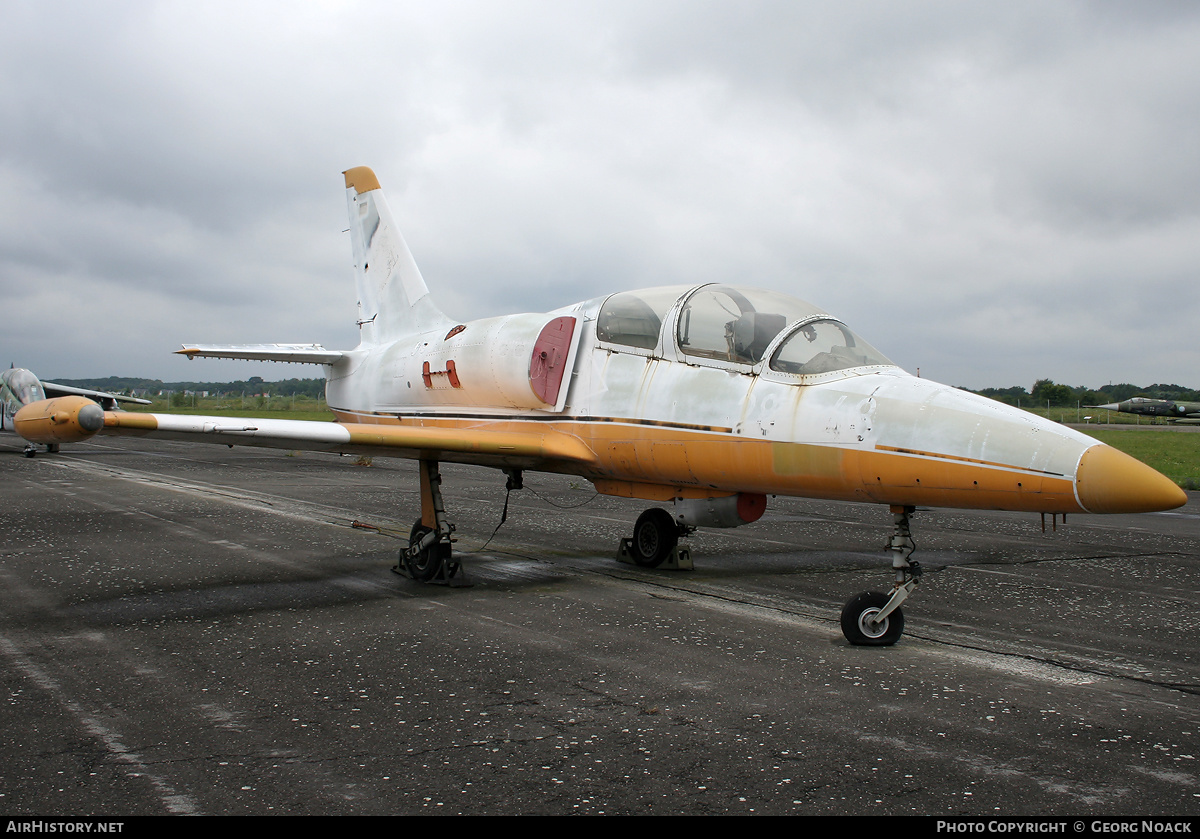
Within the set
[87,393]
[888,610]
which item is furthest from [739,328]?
[87,393]

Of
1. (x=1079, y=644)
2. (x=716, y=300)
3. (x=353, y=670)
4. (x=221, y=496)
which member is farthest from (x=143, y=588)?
(x=221, y=496)

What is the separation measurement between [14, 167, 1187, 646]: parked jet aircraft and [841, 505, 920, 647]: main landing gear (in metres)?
0.01

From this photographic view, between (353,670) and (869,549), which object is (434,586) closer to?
(353,670)

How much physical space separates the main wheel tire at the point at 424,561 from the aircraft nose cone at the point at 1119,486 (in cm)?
580

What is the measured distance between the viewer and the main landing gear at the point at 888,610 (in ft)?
19.5

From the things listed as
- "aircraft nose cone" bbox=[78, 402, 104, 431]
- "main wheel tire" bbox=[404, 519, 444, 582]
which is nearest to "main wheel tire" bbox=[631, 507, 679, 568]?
"main wheel tire" bbox=[404, 519, 444, 582]

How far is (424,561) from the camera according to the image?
8680 mm

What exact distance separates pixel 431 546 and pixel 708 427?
3.26m

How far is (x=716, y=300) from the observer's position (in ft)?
25.1

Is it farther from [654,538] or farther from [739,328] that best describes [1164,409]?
[739,328]

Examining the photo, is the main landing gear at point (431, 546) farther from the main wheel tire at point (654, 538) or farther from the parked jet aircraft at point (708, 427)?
the main wheel tire at point (654, 538)

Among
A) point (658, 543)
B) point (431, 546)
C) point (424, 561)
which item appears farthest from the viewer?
point (658, 543)

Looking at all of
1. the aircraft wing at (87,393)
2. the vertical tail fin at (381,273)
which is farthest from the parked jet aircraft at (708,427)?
the aircraft wing at (87,393)

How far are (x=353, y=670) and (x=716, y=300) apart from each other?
14.5 feet
